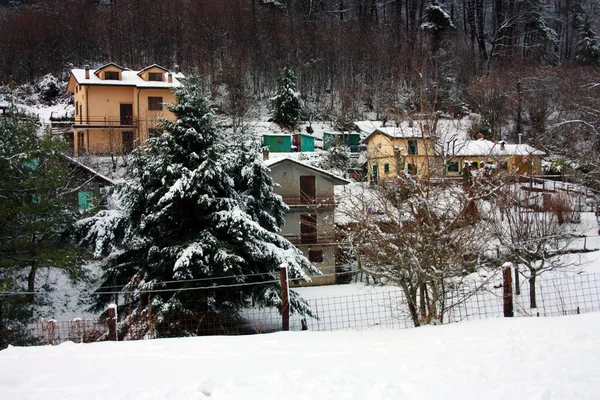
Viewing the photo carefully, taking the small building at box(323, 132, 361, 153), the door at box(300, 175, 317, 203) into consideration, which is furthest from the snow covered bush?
the door at box(300, 175, 317, 203)

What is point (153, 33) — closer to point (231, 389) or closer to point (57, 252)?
point (57, 252)

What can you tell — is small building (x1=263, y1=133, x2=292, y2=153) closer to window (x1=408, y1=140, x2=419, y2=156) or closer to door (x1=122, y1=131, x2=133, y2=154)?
door (x1=122, y1=131, x2=133, y2=154)

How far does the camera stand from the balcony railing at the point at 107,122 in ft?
119

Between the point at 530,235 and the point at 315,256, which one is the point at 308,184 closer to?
the point at 315,256

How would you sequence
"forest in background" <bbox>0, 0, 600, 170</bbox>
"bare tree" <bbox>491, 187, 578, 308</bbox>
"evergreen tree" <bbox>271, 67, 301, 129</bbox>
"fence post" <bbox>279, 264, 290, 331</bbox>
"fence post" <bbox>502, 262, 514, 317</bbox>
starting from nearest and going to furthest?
"fence post" <bbox>502, 262, 514, 317</bbox>, "fence post" <bbox>279, 264, 290, 331</bbox>, "bare tree" <bbox>491, 187, 578, 308</bbox>, "evergreen tree" <bbox>271, 67, 301, 129</bbox>, "forest in background" <bbox>0, 0, 600, 170</bbox>

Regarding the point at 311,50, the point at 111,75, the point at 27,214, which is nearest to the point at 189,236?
the point at 27,214

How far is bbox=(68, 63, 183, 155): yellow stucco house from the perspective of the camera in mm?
36303

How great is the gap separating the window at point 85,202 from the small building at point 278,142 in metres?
18.2

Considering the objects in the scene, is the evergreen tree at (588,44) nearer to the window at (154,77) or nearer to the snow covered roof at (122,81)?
the window at (154,77)

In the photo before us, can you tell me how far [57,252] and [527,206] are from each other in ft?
50.7

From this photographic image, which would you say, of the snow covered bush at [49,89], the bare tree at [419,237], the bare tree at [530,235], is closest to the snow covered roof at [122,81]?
the snow covered bush at [49,89]

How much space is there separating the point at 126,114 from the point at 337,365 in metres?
35.7

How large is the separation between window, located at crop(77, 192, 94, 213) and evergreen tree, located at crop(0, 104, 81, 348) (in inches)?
109

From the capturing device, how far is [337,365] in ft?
17.1
